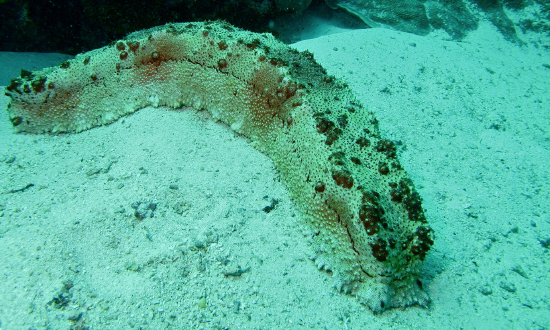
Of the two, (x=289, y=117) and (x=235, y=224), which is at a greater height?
(x=289, y=117)

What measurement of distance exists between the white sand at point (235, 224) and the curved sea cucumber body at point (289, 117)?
16 centimetres

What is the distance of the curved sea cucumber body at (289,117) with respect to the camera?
197cm

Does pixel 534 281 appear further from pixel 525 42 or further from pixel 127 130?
pixel 525 42

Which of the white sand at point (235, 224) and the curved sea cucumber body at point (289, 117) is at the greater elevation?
the curved sea cucumber body at point (289, 117)

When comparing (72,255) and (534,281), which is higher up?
(534,281)

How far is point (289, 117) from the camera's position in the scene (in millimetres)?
2580

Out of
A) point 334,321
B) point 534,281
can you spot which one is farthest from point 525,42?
point 334,321

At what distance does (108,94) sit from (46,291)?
88.0 inches

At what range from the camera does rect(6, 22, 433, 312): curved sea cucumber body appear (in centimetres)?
197

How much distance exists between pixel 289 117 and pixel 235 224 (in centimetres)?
107

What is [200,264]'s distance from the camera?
6.76 feet

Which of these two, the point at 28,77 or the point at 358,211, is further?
the point at 28,77

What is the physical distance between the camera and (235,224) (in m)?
2.34

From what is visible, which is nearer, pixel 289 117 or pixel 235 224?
pixel 235 224
